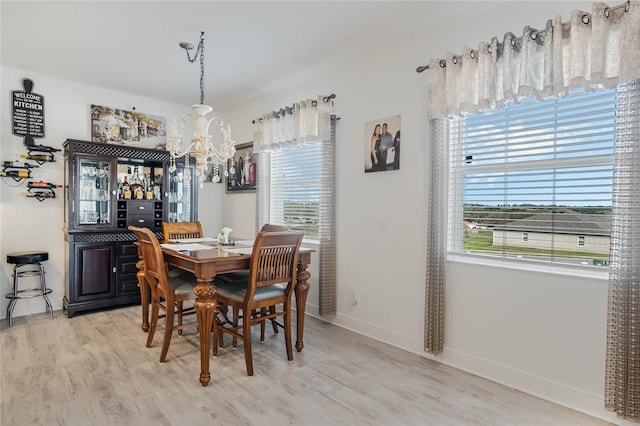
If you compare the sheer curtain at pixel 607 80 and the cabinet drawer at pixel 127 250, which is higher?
the sheer curtain at pixel 607 80

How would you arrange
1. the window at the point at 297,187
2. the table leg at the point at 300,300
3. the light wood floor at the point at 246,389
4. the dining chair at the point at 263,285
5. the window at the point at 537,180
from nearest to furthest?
the light wood floor at the point at 246,389, the window at the point at 537,180, the dining chair at the point at 263,285, the table leg at the point at 300,300, the window at the point at 297,187

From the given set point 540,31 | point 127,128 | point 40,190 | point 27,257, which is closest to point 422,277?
point 540,31

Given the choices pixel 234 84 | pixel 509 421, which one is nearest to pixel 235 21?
pixel 234 84

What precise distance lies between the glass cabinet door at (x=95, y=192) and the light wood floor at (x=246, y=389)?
1.33 meters

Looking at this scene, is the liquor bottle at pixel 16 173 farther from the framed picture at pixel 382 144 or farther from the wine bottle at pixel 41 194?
the framed picture at pixel 382 144

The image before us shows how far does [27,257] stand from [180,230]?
57.6 inches

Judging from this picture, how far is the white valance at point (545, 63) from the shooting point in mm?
1841

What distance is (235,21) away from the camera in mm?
2688

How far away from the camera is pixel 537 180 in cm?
229

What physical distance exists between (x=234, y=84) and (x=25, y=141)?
2.31 meters

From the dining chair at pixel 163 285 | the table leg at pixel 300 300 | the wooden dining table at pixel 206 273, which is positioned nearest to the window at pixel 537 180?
the table leg at pixel 300 300

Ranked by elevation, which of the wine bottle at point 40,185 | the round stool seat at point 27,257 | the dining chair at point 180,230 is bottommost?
the round stool seat at point 27,257

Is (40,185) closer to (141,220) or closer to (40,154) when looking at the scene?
(40,154)

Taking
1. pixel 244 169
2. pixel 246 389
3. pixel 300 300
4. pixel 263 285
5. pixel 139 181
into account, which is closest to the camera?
pixel 246 389
